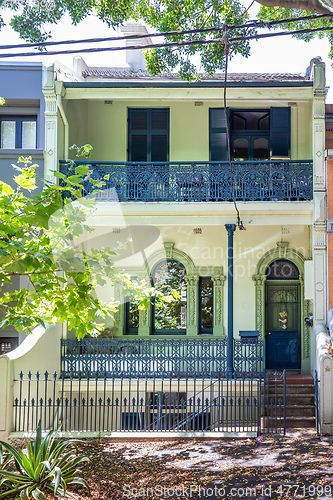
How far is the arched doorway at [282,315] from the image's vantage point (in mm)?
14055

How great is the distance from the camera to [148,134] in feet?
48.2

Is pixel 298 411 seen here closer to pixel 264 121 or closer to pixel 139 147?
pixel 264 121

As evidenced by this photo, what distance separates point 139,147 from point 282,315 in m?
6.47

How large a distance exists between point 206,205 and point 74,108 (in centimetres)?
478

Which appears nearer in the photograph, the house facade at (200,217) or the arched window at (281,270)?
the house facade at (200,217)

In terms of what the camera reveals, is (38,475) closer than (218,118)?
Yes

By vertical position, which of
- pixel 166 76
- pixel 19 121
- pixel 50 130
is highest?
pixel 166 76

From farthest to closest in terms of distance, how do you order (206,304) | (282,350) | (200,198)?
1. (206,304)
2. (282,350)
3. (200,198)

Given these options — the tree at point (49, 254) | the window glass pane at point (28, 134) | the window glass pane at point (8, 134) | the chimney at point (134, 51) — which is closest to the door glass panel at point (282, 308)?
Answer: the window glass pane at point (28, 134)

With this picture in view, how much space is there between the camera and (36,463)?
657 cm

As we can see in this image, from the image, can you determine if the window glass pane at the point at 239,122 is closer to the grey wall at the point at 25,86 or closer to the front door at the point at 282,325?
the front door at the point at 282,325

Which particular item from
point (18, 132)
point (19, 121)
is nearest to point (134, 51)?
point (19, 121)

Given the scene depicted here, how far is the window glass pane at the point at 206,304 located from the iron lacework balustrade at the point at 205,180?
2887 millimetres

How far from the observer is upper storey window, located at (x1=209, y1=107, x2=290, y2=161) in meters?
14.3
